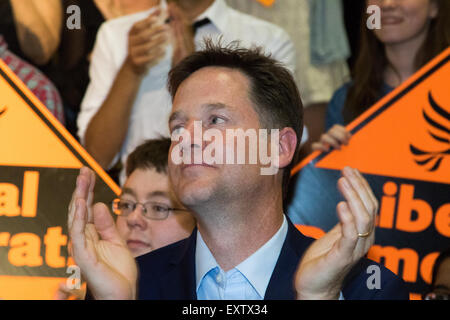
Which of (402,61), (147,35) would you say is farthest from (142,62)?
(402,61)

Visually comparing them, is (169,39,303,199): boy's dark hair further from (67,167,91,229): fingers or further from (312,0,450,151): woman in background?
(312,0,450,151): woman in background

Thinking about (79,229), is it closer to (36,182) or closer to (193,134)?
(193,134)

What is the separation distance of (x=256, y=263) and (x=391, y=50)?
117 centimetres

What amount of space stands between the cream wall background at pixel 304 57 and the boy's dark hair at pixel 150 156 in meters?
0.55

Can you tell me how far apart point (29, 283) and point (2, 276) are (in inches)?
3.5

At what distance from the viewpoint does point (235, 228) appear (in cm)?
162

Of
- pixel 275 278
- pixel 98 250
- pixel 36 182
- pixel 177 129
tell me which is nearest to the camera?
pixel 98 250

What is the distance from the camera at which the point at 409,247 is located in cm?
231

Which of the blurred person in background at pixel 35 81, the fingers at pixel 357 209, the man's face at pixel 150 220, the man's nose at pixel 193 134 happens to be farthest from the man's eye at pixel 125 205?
the fingers at pixel 357 209

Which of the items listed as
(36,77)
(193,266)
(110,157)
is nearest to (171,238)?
(110,157)

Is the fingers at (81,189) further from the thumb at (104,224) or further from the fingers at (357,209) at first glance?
the fingers at (357,209)

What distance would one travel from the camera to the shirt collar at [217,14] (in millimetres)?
2441
